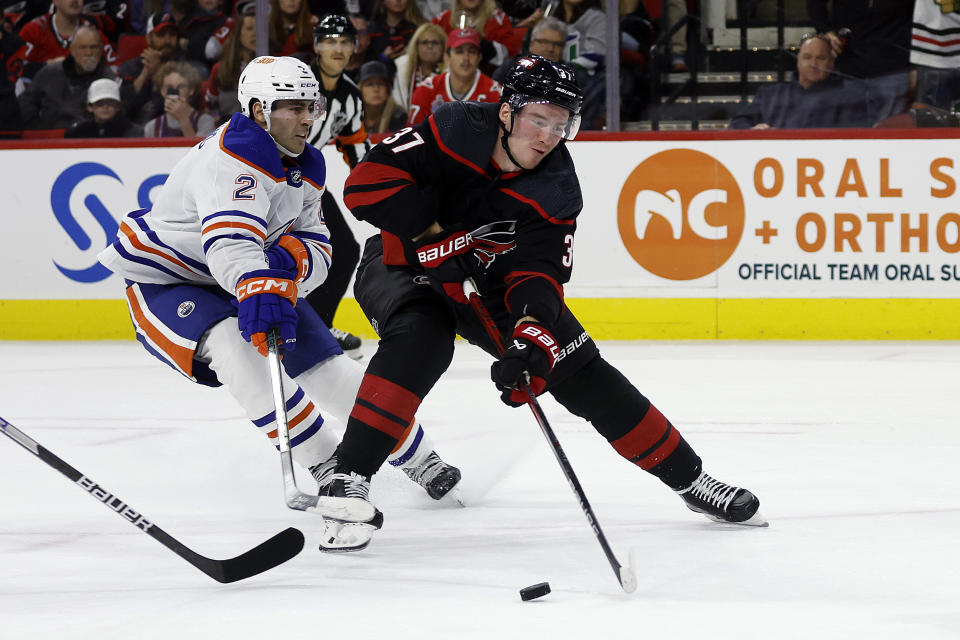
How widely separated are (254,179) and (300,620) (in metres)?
0.94

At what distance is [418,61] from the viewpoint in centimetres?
582

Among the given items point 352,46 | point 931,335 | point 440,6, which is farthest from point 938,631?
point 440,6

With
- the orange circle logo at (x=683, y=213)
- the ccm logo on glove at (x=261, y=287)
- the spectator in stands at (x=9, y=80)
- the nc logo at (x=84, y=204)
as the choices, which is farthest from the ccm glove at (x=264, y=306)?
the spectator in stands at (x=9, y=80)

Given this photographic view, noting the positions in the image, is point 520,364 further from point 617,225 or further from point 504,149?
point 617,225

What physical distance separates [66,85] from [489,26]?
2011 mm

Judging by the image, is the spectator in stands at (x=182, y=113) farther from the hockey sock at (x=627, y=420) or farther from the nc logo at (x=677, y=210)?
the hockey sock at (x=627, y=420)

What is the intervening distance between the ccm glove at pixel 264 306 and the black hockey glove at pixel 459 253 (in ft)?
0.87

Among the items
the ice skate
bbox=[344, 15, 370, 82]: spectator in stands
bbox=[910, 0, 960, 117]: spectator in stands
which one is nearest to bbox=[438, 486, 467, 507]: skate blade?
the ice skate

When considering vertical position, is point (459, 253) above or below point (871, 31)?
above

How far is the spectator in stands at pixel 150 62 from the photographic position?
5.99 m

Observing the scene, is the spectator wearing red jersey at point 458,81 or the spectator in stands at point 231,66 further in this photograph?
the spectator in stands at point 231,66

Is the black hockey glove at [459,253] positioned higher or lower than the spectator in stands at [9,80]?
higher

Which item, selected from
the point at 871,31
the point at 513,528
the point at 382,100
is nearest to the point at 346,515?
the point at 513,528

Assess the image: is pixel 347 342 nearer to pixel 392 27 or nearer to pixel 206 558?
pixel 392 27
